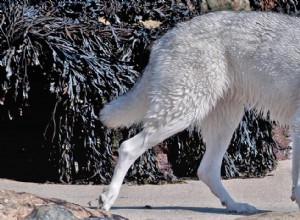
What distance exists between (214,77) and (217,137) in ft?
2.67

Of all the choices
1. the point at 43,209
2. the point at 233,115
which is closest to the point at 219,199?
the point at 233,115

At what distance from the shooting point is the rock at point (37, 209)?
18.6 ft

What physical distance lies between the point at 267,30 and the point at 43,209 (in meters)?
3.24

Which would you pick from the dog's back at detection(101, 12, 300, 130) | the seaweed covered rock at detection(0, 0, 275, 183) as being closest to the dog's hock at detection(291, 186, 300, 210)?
the dog's back at detection(101, 12, 300, 130)

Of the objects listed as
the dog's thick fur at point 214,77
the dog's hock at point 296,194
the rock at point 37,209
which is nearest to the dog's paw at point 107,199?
the dog's thick fur at point 214,77

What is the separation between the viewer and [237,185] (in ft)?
33.4

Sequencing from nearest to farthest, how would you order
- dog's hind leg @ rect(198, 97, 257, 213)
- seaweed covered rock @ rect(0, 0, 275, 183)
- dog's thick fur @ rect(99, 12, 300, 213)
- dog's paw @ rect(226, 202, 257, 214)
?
dog's thick fur @ rect(99, 12, 300, 213) → dog's paw @ rect(226, 202, 257, 214) → dog's hind leg @ rect(198, 97, 257, 213) → seaweed covered rock @ rect(0, 0, 275, 183)

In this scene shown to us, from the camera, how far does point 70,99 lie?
9789 millimetres

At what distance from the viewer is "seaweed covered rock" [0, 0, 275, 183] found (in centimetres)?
988

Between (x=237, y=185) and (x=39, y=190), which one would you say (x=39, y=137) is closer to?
(x=39, y=190)

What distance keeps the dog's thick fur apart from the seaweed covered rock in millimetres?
1644

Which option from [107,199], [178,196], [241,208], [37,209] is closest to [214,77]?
[241,208]

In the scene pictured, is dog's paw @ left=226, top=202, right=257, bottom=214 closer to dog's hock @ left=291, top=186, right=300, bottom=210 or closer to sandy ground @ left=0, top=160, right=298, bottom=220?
sandy ground @ left=0, top=160, right=298, bottom=220

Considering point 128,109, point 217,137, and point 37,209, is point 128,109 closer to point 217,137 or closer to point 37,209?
point 217,137
